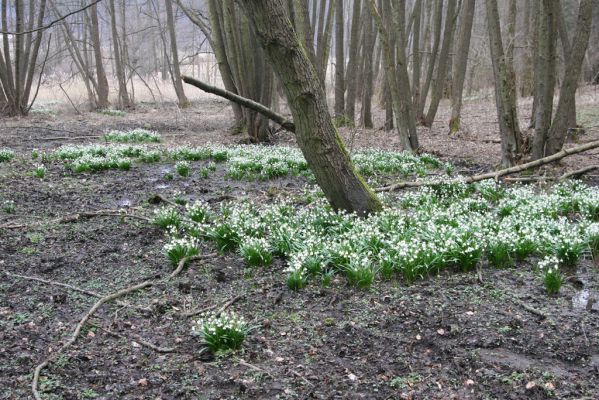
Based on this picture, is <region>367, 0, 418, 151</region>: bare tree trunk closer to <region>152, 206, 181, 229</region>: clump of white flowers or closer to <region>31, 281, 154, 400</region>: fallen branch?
<region>152, 206, 181, 229</region>: clump of white flowers

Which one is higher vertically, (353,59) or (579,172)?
(353,59)

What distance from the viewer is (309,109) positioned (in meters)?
5.79

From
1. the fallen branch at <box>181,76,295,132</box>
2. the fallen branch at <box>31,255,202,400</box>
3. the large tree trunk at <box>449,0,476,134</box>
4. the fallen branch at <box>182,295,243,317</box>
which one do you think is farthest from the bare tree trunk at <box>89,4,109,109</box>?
the fallen branch at <box>182,295,243,317</box>

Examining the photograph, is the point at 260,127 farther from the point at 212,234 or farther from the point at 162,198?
the point at 212,234

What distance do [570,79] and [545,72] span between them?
60 centimetres

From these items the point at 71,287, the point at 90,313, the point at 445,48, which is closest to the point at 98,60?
the point at 445,48

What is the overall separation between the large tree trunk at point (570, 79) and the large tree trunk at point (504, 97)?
611 mm

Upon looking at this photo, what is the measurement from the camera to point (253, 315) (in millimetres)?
4543

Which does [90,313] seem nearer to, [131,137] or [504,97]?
[504,97]

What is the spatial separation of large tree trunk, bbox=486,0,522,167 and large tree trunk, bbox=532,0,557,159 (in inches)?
14.9

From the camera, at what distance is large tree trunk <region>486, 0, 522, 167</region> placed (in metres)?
9.74

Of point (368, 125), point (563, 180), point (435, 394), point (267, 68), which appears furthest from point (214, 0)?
point (435, 394)

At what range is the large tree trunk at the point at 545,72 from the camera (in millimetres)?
9242

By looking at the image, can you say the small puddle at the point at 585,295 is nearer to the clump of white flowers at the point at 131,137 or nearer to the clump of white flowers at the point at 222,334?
the clump of white flowers at the point at 222,334
